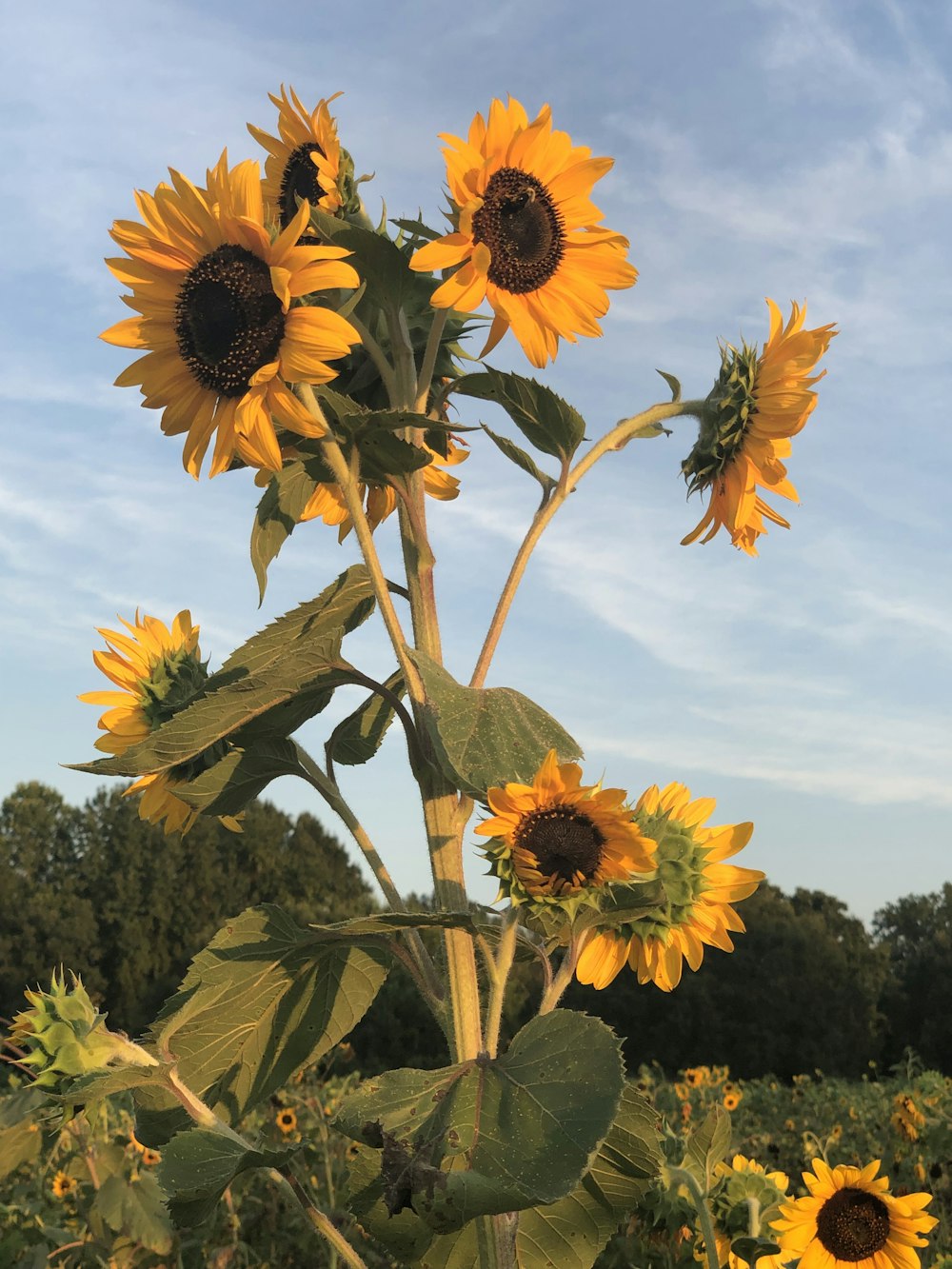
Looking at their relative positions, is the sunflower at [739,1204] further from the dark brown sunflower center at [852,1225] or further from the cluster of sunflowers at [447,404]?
the cluster of sunflowers at [447,404]

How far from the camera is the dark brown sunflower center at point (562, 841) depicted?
1849mm

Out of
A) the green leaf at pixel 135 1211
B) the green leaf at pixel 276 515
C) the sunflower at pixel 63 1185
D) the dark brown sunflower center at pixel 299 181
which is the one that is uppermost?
the dark brown sunflower center at pixel 299 181

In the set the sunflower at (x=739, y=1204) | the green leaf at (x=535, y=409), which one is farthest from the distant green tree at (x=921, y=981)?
the green leaf at (x=535, y=409)

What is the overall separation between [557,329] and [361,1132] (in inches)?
54.0

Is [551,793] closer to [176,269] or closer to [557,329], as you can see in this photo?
[557,329]

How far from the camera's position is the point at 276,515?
230 cm

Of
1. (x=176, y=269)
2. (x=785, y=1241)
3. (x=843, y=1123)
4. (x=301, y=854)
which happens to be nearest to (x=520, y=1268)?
(x=785, y=1241)

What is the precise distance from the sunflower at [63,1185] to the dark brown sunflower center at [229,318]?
511cm

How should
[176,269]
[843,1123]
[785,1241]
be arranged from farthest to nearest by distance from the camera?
[843,1123] < [785,1241] < [176,269]

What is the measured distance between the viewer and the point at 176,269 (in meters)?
2.09

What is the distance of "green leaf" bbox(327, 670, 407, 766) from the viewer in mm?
2621

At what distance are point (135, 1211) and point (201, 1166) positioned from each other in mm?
2904

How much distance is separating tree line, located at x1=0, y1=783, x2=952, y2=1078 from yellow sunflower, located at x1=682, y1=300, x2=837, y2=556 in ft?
46.1

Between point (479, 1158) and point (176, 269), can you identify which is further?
point (176, 269)
